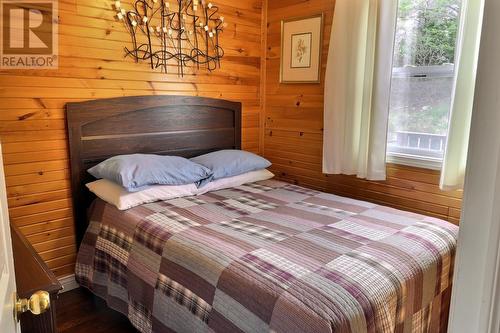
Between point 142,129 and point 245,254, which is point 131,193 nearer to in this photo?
point 142,129

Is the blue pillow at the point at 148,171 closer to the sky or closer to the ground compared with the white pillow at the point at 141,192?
closer to the sky

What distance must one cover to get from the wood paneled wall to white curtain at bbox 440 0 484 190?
21 cm

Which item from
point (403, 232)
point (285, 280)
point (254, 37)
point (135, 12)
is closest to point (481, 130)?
point (285, 280)

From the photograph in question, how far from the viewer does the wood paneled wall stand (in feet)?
8.32

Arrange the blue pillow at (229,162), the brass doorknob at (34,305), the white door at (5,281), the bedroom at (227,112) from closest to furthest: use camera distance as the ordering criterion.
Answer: the white door at (5,281) < the brass doorknob at (34,305) < the bedroom at (227,112) < the blue pillow at (229,162)

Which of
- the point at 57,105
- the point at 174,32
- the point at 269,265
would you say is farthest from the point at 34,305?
the point at 174,32

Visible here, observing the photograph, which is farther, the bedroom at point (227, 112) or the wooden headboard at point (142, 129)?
the wooden headboard at point (142, 129)

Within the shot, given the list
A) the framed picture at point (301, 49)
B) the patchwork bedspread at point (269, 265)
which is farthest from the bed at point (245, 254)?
the framed picture at point (301, 49)

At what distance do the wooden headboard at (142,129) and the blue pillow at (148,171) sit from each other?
15 centimetres

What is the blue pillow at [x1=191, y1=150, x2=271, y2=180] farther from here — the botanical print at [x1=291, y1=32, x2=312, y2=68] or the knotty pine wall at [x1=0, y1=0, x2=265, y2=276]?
the botanical print at [x1=291, y1=32, x2=312, y2=68]

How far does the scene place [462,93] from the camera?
214 cm

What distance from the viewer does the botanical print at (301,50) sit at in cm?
311

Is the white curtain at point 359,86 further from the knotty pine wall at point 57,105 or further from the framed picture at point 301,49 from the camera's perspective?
the knotty pine wall at point 57,105

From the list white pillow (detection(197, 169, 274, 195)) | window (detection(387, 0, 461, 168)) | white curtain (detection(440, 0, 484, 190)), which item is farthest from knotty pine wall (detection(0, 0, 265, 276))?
white curtain (detection(440, 0, 484, 190))
